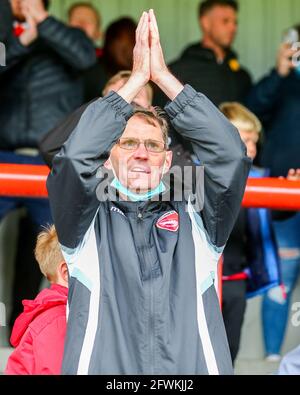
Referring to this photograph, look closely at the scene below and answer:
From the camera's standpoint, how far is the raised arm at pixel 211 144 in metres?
3.74

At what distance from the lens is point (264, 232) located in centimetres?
552

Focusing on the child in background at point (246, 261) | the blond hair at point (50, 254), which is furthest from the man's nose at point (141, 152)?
the child in background at point (246, 261)

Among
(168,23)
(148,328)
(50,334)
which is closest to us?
(148,328)

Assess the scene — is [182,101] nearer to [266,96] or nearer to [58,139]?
[58,139]

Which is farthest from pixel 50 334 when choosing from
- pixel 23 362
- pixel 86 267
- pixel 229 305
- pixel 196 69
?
pixel 196 69

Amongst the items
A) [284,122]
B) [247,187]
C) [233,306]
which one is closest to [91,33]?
[284,122]

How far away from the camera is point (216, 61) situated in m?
6.92

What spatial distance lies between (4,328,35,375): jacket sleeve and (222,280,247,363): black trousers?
151 centimetres

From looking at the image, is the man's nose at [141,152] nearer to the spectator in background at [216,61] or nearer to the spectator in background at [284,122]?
the spectator in background at [284,122]

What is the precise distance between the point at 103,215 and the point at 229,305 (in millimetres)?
1728

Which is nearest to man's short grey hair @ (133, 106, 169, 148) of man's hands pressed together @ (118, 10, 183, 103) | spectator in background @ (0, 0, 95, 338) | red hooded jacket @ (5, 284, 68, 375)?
man's hands pressed together @ (118, 10, 183, 103)

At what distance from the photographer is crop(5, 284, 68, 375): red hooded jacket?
4.07 metres

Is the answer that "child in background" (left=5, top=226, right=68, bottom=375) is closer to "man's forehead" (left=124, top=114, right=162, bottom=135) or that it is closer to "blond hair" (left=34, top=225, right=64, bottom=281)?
"blond hair" (left=34, top=225, right=64, bottom=281)

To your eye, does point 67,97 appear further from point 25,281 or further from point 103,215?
point 103,215
